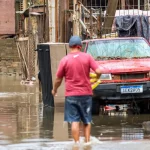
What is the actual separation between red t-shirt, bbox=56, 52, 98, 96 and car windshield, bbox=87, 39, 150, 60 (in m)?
5.30

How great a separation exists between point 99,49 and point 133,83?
5.65ft

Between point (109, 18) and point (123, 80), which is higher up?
point (109, 18)

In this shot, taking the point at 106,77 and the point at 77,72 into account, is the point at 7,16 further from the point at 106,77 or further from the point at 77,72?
the point at 77,72

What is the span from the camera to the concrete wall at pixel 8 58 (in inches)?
1794

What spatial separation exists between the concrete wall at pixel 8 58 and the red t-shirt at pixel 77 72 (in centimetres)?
3455

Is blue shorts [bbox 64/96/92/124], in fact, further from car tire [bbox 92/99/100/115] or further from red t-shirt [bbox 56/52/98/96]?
car tire [bbox 92/99/100/115]

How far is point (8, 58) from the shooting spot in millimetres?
50094

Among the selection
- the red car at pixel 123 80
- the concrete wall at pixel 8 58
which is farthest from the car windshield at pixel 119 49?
the concrete wall at pixel 8 58

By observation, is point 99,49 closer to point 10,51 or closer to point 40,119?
point 40,119

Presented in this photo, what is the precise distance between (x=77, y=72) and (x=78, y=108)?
0.54 metres

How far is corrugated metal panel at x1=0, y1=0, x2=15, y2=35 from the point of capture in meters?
62.7

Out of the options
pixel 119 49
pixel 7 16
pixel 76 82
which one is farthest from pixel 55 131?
pixel 7 16

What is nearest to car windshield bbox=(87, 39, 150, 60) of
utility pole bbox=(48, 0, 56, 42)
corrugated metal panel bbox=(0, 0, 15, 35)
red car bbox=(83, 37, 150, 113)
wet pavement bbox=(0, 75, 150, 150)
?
red car bbox=(83, 37, 150, 113)

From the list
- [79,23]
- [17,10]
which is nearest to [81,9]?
[79,23]
